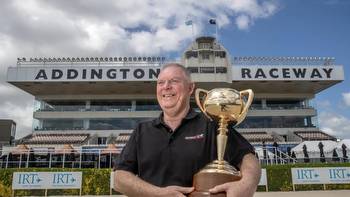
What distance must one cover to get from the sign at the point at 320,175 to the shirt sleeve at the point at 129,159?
50.5 ft

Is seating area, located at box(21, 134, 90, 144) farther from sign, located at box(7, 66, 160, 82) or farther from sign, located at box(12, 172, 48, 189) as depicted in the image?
sign, located at box(12, 172, 48, 189)

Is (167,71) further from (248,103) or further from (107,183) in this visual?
(107,183)

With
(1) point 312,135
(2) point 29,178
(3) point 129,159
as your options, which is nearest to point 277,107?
(1) point 312,135

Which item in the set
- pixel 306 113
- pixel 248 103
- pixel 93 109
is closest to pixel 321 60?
pixel 306 113

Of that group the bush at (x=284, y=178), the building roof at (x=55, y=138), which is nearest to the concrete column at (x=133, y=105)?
the building roof at (x=55, y=138)

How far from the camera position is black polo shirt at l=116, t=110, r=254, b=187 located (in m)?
2.23

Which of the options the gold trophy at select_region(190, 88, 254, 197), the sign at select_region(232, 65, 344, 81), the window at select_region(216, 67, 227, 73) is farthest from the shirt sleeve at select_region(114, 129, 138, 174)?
the sign at select_region(232, 65, 344, 81)

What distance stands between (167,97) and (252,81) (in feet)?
140

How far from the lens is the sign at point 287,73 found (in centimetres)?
4384

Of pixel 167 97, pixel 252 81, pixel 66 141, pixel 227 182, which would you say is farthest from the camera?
pixel 252 81

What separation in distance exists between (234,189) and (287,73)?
44416 millimetres

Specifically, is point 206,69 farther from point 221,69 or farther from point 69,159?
point 69,159

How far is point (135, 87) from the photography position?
45.2 metres

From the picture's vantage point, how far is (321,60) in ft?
154
